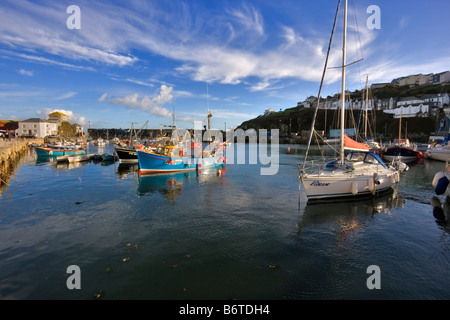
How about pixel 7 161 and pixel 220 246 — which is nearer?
pixel 220 246

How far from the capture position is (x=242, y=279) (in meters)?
8.65

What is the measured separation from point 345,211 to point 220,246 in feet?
34.9

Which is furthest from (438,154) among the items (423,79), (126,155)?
(423,79)

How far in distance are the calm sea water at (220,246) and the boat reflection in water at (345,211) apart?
8 cm

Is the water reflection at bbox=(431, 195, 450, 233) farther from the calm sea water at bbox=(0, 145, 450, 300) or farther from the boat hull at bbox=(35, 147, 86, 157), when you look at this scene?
the boat hull at bbox=(35, 147, 86, 157)

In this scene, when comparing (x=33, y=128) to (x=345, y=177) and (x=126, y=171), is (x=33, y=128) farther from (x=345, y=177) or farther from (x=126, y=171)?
(x=345, y=177)

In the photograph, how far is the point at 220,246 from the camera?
11.3m

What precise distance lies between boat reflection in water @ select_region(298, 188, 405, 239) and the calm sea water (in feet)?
0.27

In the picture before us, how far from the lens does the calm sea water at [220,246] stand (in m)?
8.12

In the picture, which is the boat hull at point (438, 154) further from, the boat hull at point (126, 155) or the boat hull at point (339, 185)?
the boat hull at point (126, 155)

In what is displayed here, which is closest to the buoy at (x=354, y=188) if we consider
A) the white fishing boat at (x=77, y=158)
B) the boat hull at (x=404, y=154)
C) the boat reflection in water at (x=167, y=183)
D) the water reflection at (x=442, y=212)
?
the water reflection at (x=442, y=212)

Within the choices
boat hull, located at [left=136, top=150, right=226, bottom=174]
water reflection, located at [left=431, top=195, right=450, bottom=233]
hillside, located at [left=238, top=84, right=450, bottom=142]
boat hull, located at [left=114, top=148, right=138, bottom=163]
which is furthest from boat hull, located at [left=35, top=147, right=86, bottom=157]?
hillside, located at [left=238, top=84, right=450, bottom=142]
